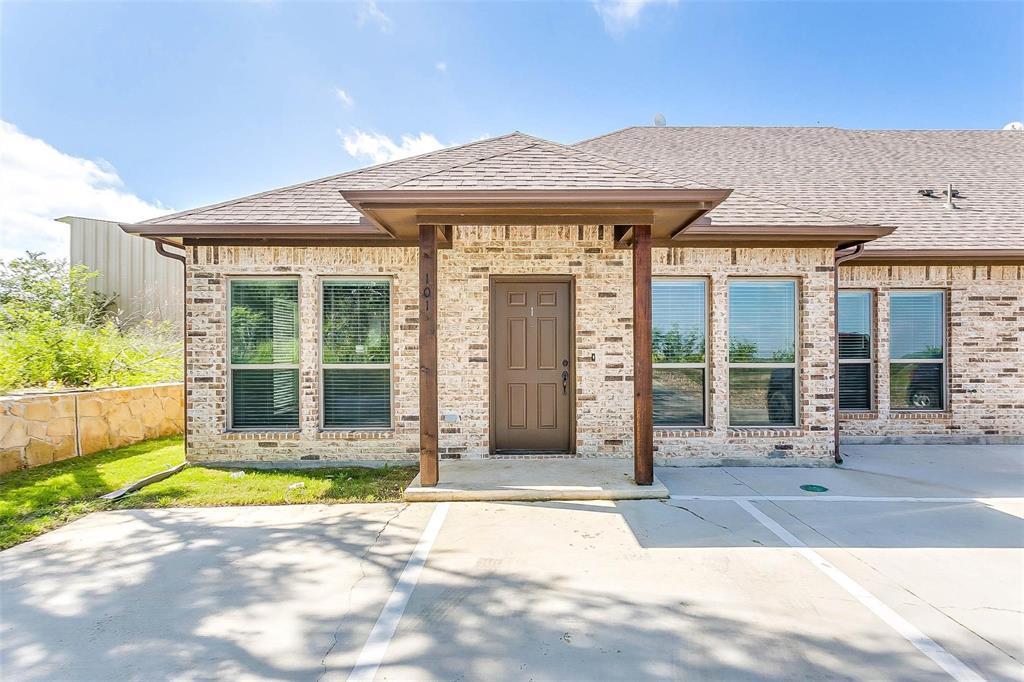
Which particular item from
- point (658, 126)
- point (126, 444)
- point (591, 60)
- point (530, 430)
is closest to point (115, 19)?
point (126, 444)

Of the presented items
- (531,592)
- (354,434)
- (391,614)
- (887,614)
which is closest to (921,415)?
(887,614)

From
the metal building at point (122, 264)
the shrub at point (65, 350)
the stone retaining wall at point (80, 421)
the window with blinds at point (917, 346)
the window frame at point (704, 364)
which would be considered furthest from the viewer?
the metal building at point (122, 264)

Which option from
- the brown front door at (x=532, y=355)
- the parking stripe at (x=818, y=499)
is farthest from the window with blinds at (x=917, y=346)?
the brown front door at (x=532, y=355)

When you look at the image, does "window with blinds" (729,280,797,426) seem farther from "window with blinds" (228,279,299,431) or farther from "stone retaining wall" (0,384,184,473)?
"stone retaining wall" (0,384,184,473)

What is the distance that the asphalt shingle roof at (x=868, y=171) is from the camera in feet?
23.6

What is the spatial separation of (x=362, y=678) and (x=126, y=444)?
7152mm

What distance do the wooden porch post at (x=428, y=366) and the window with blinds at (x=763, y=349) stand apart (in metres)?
4.03

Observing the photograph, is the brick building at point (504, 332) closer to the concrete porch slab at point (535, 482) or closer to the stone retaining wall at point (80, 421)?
the concrete porch slab at point (535, 482)

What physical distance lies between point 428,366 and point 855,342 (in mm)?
6549

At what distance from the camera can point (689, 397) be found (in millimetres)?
6281

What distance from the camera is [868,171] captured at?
8945mm

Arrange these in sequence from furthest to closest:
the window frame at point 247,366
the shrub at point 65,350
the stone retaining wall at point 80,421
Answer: the shrub at point 65,350, the window frame at point 247,366, the stone retaining wall at point 80,421

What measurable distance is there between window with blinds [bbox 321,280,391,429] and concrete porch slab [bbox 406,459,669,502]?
4.28 ft

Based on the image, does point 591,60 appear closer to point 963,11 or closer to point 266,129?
point 266,129
